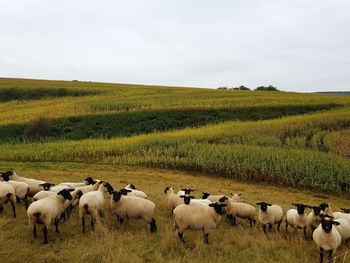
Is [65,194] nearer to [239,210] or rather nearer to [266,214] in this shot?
[239,210]

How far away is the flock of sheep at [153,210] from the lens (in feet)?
36.3

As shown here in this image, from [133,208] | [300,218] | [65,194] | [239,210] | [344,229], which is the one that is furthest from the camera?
[239,210]

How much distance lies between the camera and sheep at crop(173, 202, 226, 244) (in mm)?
11820

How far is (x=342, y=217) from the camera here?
13117 mm

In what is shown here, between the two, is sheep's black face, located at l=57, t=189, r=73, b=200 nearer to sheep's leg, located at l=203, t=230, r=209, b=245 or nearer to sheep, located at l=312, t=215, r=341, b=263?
sheep's leg, located at l=203, t=230, r=209, b=245

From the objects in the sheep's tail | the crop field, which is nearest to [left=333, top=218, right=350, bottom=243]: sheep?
the crop field

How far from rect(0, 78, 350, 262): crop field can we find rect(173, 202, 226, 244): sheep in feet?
1.29

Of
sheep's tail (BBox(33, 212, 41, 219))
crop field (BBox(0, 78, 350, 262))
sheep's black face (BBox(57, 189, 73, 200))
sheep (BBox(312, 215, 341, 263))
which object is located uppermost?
sheep's black face (BBox(57, 189, 73, 200))

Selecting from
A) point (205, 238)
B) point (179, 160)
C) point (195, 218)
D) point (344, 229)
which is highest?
point (195, 218)

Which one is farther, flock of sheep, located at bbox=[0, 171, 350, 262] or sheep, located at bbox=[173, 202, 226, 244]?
sheep, located at bbox=[173, 202, 226, 244]

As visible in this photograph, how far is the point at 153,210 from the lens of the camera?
12.8m

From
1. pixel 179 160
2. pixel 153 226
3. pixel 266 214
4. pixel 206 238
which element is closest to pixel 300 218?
pixel 266 214

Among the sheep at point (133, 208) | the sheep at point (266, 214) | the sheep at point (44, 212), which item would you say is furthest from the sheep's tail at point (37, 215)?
the sheep at point (266, 214)

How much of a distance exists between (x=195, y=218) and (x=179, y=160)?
1826 cm
